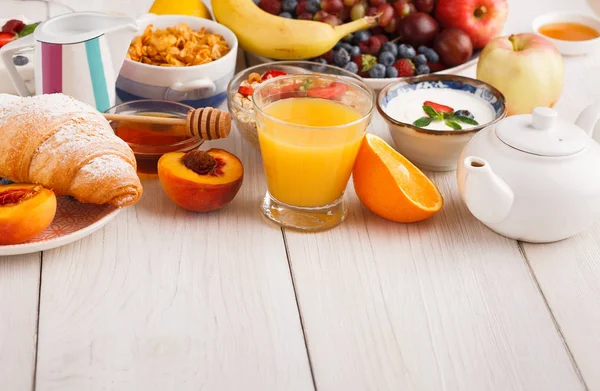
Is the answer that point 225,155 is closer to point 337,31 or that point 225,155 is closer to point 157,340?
point 157,340

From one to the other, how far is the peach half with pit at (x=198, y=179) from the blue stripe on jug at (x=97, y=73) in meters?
0.25

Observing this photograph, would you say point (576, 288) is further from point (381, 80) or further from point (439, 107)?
point (381, 80)

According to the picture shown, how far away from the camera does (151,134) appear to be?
141 cm

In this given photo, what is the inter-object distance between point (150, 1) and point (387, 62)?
76 centimetres

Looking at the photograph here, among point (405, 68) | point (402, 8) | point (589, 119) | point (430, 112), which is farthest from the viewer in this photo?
point (402, 8)

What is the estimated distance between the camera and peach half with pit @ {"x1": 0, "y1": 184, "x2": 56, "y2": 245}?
112 cm

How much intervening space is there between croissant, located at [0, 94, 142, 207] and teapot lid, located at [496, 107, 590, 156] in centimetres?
59

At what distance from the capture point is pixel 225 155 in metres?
1.33

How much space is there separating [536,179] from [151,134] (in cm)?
66

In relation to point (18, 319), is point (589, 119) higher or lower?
higher

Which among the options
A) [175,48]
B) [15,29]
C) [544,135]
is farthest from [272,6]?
[544,135]

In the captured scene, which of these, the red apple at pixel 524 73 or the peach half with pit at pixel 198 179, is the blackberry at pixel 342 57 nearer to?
the red apple at pixel 524 73

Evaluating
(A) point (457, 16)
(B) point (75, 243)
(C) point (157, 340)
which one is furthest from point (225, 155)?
(A) point (457, 16)

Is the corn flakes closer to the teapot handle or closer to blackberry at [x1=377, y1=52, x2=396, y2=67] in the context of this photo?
blackberry at [x1=377, y1=52, x2=396, y2=67]
